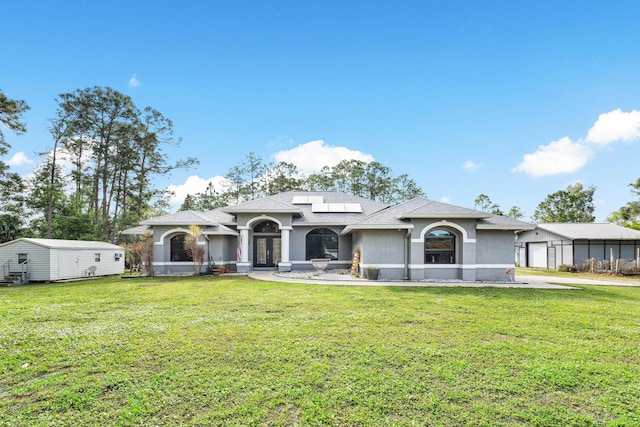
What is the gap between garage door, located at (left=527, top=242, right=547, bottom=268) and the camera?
2739 centimetres

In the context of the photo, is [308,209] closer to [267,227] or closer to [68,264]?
[267,227]

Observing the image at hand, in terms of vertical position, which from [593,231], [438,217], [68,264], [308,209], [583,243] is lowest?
[68,264]

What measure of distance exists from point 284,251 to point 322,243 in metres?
2.85

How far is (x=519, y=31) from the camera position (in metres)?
13.9

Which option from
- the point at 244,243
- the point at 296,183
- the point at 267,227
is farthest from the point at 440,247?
the point at 296,183

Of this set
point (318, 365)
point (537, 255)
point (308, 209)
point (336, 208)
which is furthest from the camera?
point (537, 255)

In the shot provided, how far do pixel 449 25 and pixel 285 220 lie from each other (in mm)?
13151

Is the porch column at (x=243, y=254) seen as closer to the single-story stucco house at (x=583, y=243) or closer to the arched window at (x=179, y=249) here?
the arched window at (x=179, y=249)

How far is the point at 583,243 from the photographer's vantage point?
78.1 feet

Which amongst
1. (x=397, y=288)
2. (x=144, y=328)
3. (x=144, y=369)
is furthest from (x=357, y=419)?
(x=397, y=288)

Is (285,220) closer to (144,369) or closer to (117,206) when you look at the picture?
(144,369)

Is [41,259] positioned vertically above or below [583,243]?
below

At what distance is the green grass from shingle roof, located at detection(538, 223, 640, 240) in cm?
1947

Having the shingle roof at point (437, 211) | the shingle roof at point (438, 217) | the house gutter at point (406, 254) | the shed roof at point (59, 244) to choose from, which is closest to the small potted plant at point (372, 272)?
the house gutter at point (406, 254)
